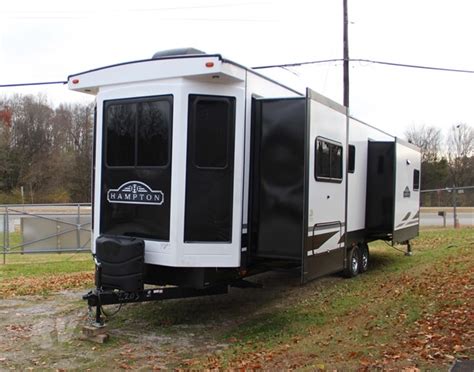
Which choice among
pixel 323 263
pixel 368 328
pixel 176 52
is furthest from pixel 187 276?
pixel 176 52

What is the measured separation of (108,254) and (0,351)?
62.4 inches

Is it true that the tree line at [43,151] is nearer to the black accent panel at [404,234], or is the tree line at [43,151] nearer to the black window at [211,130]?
the black accent panel at [404,234]

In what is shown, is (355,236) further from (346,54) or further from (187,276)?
(346,54)

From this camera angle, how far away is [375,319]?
5984 mm

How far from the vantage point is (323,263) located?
6.88 metres

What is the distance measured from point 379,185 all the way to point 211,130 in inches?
208

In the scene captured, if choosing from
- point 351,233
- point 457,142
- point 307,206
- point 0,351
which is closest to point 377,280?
point 351,233

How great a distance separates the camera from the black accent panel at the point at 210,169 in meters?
5.99

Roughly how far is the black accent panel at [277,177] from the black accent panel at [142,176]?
109 centimetres

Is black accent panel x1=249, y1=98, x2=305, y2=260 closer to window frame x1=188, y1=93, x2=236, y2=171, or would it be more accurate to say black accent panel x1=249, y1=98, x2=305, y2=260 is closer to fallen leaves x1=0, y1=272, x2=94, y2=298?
window frame x1=188, y1=93, x2=236, y2=171

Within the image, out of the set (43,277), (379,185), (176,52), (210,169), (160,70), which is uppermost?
(176,52)

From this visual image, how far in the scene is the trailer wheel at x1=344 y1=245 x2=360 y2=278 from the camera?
380 inches

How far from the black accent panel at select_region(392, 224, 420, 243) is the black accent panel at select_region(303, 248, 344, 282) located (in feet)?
11.3

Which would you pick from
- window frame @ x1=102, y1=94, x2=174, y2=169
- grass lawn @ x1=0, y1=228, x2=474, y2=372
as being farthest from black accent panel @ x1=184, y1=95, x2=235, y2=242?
grass lawn @ x1=0, y1=228, x2=474, y2=372
